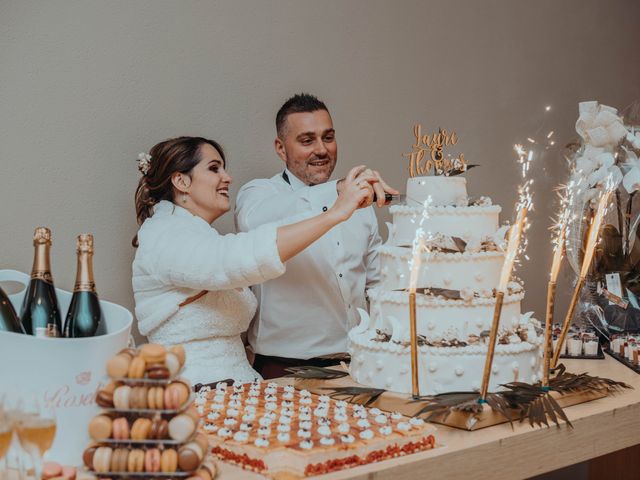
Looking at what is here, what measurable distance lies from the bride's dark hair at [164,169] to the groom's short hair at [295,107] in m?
0.62

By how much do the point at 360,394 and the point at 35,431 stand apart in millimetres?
941

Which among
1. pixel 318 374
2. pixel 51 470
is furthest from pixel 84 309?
pixel 318 374

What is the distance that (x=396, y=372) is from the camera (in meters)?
2.01

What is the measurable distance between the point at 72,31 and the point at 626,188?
214 cm

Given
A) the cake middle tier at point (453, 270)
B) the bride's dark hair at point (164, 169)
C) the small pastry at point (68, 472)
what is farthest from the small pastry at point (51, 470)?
the bride's dark hair at point (164, 169)

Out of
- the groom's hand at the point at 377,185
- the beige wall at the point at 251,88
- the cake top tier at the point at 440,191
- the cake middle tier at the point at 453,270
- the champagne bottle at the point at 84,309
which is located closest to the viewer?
the champagne bottle at the point at 84,309

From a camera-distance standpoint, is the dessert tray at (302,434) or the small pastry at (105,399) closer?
the small pastry at (105,399)

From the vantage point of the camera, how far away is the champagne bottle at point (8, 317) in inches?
59.6

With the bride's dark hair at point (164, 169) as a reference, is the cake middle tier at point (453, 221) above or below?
below

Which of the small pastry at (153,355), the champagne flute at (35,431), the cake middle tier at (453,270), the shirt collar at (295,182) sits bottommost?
the champagne flute at (35,431)

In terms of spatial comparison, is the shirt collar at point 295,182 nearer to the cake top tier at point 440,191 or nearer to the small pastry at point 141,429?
the cake top tier at point 440,191

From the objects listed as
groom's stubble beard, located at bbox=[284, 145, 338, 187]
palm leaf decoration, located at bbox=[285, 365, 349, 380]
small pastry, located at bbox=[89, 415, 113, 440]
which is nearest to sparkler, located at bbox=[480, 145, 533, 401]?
palm leaf decoration, located at bbox=[285, 365, 349, 380]

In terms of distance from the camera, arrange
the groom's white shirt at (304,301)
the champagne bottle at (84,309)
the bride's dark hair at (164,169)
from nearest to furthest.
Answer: the champagne bottle at (84,309), the bride's dark hair at (164,169), the groom's white shirt at (304,301)

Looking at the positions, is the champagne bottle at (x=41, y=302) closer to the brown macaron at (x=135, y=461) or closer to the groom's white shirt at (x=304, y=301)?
the brown macaron at (x=135, y=461)
